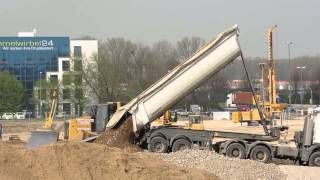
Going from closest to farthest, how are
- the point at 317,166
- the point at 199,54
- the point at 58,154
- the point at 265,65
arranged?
the point at 58,154 < the point at 317,166 < the point at 199,54 < the point at 265,65

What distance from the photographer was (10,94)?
98625 millimetres

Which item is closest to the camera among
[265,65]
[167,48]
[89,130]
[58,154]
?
[58,154]

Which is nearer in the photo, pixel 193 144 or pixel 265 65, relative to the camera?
pixel 193 144

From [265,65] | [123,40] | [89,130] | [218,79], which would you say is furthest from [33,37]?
[89,130]

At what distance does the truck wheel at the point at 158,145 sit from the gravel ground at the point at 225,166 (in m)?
3.85

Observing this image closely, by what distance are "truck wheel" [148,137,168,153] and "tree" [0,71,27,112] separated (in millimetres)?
77720

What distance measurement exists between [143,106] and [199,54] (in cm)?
302

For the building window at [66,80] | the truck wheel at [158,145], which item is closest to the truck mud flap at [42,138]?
the truck wheel at [158,145]

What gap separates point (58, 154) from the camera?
1476 cm

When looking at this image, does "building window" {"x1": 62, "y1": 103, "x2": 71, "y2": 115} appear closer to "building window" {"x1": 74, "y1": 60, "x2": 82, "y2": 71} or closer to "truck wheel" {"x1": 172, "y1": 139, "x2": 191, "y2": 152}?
"building window" {"x1": 74, "y1": 60, "x2": 82, "y2": 71}

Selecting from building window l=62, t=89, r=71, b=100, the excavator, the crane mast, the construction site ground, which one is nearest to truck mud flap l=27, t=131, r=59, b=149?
the excavator

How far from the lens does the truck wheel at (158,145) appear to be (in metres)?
23.9

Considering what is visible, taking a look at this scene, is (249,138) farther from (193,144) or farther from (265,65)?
(265,65)

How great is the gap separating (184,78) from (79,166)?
9544mm
